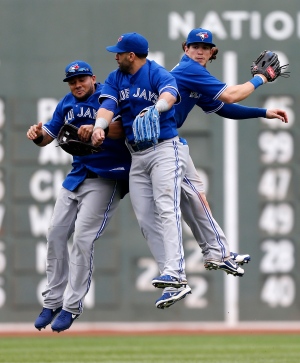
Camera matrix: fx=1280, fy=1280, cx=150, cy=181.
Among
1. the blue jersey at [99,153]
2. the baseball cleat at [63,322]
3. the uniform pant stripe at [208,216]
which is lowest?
the baseball cleat at [63,322]

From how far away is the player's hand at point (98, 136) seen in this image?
7691 millimetres

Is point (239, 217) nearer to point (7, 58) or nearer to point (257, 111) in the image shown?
point (7, 58)

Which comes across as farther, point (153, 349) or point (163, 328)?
point (163, 328)

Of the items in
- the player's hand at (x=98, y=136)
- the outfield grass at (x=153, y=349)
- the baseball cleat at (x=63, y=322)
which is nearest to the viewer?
the player's hand at (x=98, y=136)

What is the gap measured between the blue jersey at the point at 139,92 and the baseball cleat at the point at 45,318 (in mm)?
1402

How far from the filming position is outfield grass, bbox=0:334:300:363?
10891 millimetres

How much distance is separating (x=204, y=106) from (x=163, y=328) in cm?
462

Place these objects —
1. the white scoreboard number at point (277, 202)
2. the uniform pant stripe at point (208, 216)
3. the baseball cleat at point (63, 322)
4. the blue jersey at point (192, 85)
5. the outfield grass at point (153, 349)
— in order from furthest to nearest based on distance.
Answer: the white scoreboard number at point (277, 202) → the outfield grass at point (153, 349) → the baseball cleat at point (63, 322) → the uniform pant stripe at point (208, 216) → the blue jersey at point (192, 85)

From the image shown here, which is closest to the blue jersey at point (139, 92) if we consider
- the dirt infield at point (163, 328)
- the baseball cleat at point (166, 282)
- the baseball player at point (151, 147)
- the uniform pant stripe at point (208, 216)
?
the baseball player at point (151, 147)

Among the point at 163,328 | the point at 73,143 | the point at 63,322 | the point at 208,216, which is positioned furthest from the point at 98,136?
the point at 163,328

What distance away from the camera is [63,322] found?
8.46 metres

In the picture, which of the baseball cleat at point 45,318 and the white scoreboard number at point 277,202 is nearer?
the baseball cleat at point 45,318

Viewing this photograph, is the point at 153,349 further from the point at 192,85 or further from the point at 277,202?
the point at 192,85

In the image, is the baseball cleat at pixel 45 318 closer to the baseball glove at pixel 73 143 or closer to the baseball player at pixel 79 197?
the baseball player at pixel 79 197
